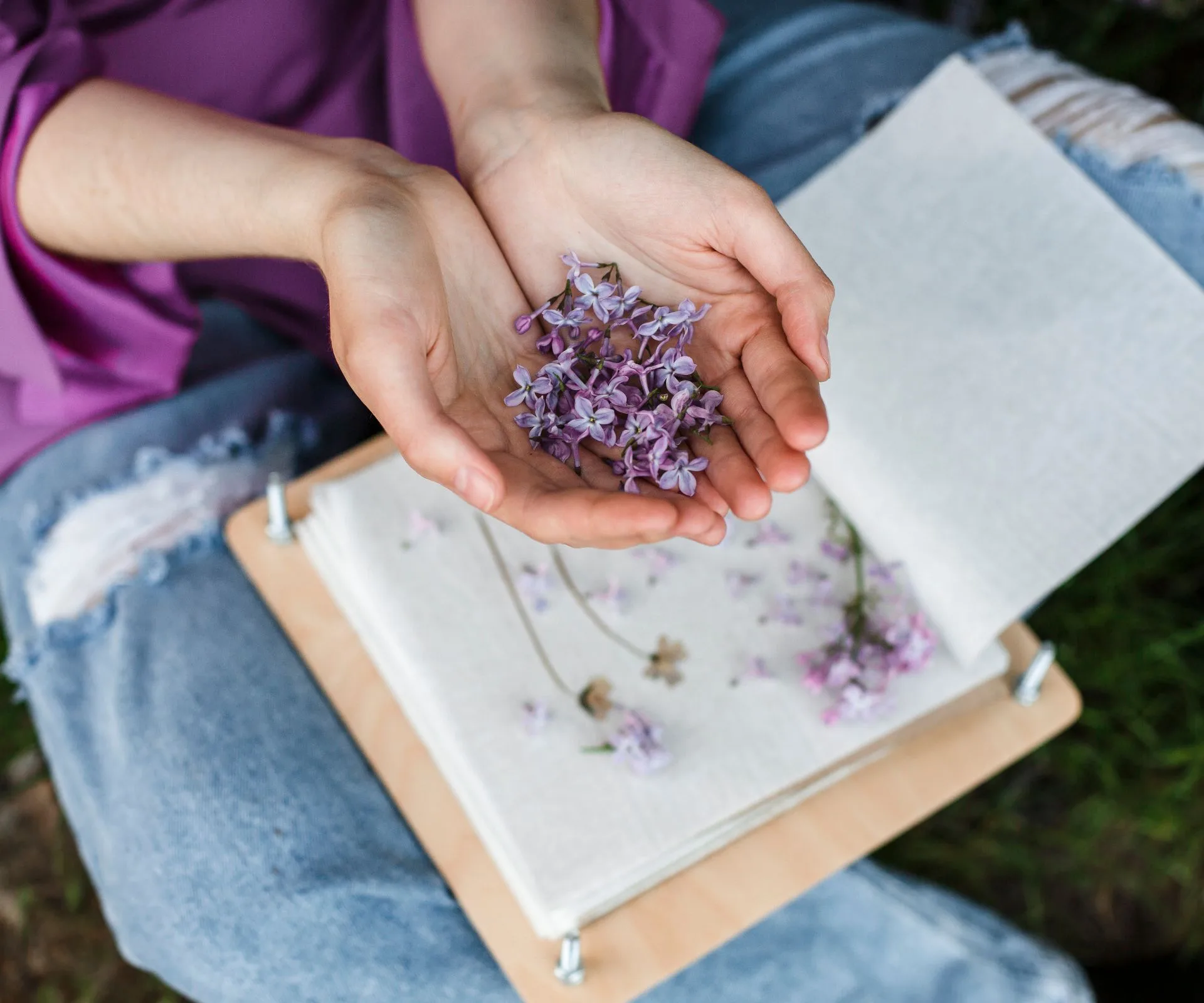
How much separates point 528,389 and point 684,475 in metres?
0.14

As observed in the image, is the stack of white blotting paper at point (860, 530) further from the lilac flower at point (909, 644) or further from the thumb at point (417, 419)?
the thumb at point (417, 419)

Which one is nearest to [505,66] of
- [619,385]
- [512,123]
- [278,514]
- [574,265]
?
[512,123]

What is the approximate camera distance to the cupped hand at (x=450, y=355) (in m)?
0.63

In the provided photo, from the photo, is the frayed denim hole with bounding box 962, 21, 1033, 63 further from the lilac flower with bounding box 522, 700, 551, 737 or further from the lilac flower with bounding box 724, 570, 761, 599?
the lilac flower with bounding box 522, 700, 551, 737

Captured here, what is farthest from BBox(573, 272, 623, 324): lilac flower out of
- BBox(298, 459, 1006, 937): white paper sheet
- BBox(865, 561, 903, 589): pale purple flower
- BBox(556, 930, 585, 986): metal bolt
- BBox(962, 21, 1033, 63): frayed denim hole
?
BBox(962, 21, 1033, 63): frayed denim hole

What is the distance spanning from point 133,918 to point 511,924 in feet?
1.24

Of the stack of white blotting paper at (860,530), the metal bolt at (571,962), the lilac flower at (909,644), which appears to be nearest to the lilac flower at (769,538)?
the stack of white blotting paper at (860,530)

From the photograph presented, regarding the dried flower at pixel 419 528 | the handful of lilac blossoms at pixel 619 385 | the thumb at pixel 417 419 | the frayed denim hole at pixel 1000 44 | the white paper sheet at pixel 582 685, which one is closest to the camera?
the thumb at pixel 417 419

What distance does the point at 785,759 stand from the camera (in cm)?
88

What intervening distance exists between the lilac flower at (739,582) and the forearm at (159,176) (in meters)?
0.46

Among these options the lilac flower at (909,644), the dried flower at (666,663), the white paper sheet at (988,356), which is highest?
the white paper sheet at (988,356)

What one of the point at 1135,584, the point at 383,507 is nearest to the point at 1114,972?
the point at 1135,584

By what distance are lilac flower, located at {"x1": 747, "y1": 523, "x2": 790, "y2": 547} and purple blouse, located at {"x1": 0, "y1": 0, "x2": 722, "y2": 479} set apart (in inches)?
18.0

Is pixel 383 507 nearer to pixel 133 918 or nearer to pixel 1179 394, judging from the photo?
pixel 133 918
